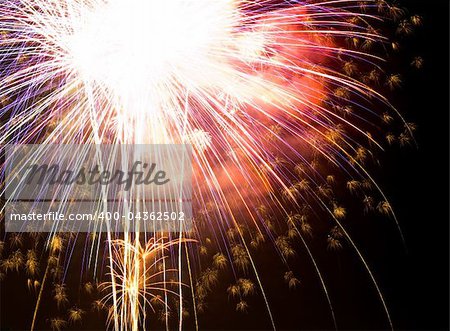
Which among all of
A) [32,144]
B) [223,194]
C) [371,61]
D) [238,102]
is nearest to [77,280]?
[32,144]

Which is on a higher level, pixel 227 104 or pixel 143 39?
pixel 143 39

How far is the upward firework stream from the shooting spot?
235cm

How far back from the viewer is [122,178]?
2.46m

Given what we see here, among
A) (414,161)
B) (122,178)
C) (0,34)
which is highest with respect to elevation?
(0,34)

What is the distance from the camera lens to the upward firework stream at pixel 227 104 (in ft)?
7.72

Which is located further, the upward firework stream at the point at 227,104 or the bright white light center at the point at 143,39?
the upward firework stream at the point at 227,104

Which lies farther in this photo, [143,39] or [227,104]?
[227,104]

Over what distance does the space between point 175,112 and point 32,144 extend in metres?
0.96

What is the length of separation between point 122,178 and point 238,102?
0.89 meters

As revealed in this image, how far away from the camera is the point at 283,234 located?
2.46 meters

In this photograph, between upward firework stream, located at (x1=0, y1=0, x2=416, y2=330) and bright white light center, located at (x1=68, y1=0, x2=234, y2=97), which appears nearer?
bright white light center, located at (x1=68, y1=0, x2=234, y2=97)

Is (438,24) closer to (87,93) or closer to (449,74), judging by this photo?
(449,74)

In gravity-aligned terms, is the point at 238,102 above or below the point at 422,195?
above

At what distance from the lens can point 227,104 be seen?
7.89 ft
